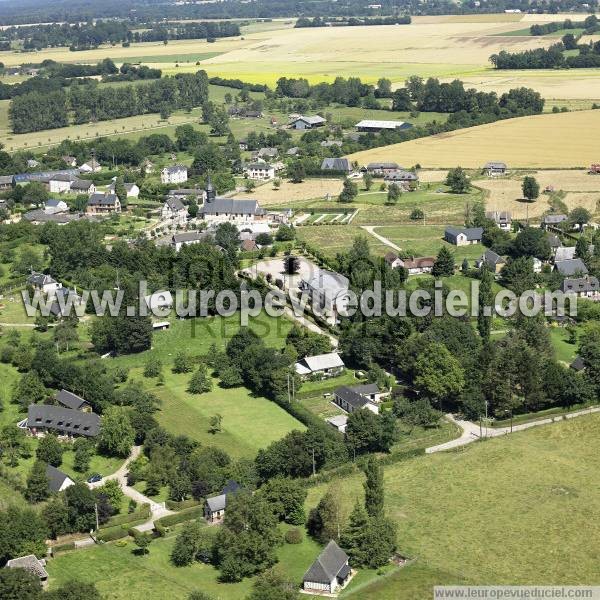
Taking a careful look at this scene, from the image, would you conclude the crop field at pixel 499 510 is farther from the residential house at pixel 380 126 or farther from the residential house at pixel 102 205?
the residential house at pixel 380 126

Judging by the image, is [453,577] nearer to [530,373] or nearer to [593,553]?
[593,553]

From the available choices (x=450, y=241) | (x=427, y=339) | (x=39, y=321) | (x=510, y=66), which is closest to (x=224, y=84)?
(x=510, y=66)

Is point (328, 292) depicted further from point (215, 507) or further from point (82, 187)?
point (82, 187)

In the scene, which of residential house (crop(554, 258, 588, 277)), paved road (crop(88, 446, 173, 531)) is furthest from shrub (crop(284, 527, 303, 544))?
residential house (crop(554, 258, 588, 277))

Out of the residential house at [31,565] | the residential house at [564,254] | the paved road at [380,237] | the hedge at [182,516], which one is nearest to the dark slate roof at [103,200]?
the paved road at [380,237]

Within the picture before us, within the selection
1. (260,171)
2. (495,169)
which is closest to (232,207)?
(260,171)

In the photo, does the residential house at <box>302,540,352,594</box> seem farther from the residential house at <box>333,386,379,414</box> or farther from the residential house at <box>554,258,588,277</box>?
the residential house at <box>554,258,588,277</box>
